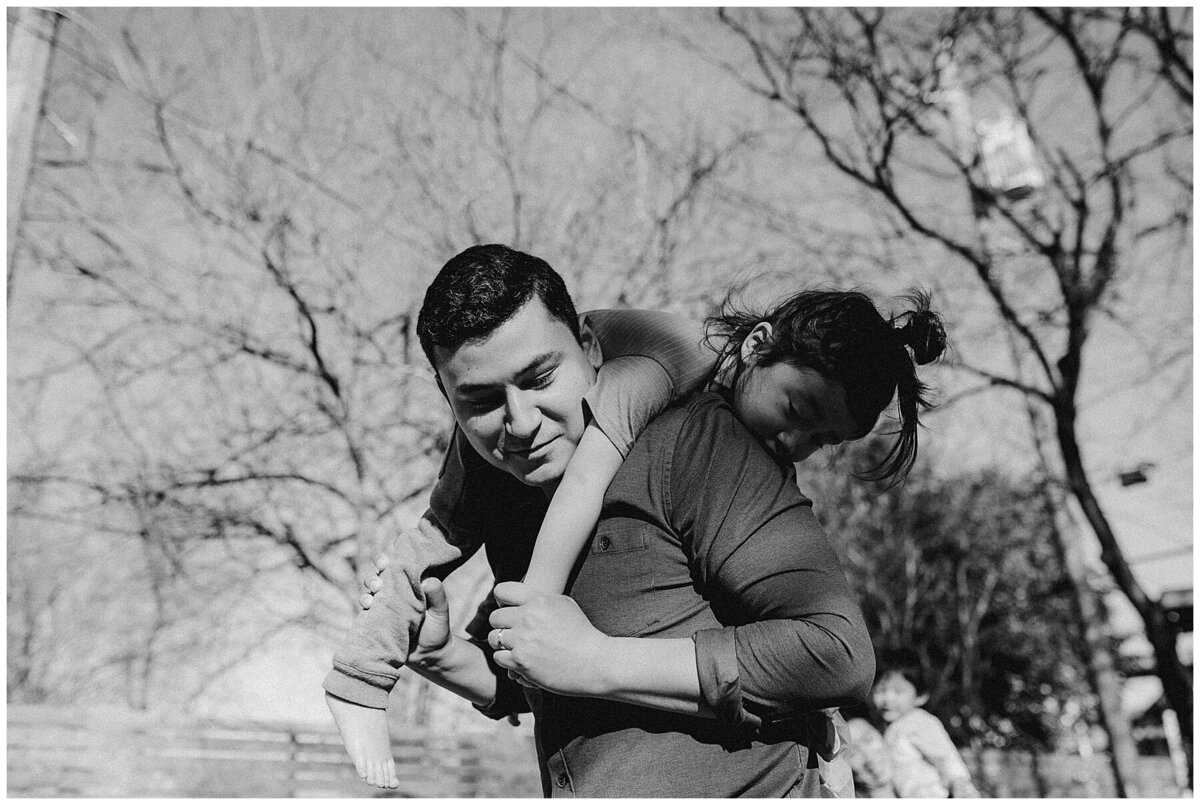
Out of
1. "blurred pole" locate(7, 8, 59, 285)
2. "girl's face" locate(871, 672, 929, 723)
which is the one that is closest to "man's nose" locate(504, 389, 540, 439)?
"girl's face" locate(871, 672, 929, 723)

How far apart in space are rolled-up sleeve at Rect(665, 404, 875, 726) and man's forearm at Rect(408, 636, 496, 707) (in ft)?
1.58

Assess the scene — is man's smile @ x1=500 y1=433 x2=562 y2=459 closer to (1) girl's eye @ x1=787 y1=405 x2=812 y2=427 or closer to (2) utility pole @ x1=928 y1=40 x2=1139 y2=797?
(1) girl's eye @ x1=787 y1=405 x2=812 y2=427

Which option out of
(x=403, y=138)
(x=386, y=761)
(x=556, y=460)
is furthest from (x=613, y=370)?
(x=403, y=138)

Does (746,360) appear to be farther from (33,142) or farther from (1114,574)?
(1114,574)

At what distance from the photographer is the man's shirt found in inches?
39.9

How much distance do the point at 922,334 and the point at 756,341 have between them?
0.84ft

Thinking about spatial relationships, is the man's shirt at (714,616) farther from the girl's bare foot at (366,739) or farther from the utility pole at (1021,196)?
the utility pole at (1021,196)

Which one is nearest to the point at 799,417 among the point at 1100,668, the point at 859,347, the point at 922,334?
the point at 859,347

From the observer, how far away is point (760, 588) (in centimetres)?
106

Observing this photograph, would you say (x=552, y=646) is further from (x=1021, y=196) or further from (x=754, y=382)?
(x=1021, y=196)

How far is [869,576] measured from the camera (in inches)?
564

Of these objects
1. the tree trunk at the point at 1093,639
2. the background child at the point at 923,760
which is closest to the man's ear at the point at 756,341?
the background child at the point at 923,760

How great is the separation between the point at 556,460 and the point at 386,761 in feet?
1.64

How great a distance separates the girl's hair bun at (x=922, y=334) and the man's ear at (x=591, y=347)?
1.47ft
